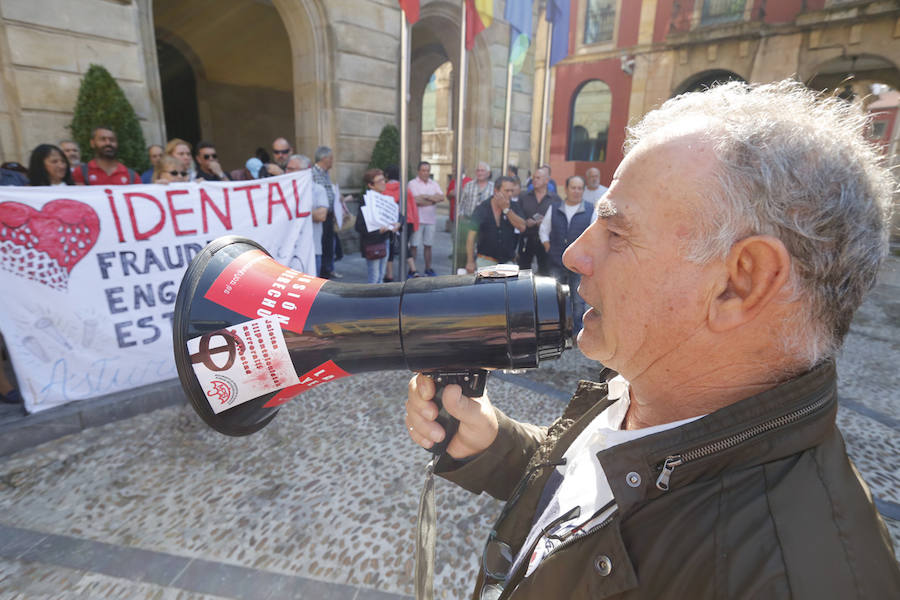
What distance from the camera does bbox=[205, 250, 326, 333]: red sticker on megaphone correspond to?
100cm

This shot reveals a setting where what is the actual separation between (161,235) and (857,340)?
7258 millimetres

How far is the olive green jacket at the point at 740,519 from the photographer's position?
596 mm

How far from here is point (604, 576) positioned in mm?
Result: 733

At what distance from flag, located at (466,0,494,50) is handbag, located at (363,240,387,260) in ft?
9.34

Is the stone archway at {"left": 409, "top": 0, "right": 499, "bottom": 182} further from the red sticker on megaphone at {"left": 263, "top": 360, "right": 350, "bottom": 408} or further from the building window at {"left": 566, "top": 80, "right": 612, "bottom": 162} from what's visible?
the building window at {"left": 566, "top": 80, "right": 612, "bottom": 162}

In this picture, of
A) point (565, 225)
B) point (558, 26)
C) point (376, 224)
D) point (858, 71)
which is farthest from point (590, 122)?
point (376, 224)

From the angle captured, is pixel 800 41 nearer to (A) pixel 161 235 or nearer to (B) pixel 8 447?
(A) pixel 161 235

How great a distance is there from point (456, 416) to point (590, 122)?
22.9 meters

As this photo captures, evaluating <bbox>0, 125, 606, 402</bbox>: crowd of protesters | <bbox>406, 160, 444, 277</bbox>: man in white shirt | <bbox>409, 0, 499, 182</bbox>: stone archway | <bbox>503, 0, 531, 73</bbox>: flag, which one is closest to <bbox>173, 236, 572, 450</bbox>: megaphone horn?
<bbox>0, 125, 606, 402</bbox>: crowd of protesters

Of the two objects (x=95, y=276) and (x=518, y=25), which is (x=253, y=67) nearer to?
(x=518, y=25)

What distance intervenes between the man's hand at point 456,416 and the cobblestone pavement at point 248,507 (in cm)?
121

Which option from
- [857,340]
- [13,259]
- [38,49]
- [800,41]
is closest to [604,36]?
[800,41]

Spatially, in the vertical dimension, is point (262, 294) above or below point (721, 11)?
below

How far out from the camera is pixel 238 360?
3.25 feet
